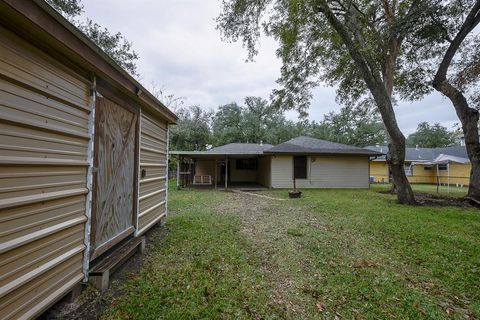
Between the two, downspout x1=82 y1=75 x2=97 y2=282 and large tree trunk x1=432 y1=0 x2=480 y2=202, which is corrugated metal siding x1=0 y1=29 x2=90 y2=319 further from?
large tree trunk x1=432 y1=0 x2=480 y2=202

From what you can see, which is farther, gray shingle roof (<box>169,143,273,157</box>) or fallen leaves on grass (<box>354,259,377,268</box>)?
gray shingle roof (<box>169,143,273,157</box>)

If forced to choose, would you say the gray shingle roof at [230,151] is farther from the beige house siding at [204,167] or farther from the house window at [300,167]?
the house window at [300,167]

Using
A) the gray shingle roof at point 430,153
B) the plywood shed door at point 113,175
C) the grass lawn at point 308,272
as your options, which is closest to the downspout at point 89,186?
the plywood shed door at point 113,175

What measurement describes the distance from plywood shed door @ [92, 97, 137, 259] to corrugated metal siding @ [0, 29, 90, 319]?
344mm

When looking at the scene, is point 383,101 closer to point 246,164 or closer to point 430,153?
point 246,164

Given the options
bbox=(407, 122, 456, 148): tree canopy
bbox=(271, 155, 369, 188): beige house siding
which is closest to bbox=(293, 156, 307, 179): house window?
bbox=(271, 155, 369, 188): beige house siding

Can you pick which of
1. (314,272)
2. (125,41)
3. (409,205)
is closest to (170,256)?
(314,272)

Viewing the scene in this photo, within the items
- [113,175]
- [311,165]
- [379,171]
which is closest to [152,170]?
[113,175]

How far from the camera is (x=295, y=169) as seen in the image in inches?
564

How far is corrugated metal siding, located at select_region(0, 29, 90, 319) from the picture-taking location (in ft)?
5.04

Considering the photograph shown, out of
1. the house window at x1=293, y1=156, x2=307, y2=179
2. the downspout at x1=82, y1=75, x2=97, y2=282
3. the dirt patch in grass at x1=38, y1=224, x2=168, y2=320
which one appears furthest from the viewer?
the house window at x1=293, y1=156, x2=307, y2=179

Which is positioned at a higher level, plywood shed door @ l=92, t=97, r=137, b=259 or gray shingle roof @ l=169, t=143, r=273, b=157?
gray shingle roof @ l=169, t=143, r=273, b=157

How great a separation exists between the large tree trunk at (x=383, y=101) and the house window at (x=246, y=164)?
11159mm

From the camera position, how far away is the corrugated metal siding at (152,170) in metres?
4.00
